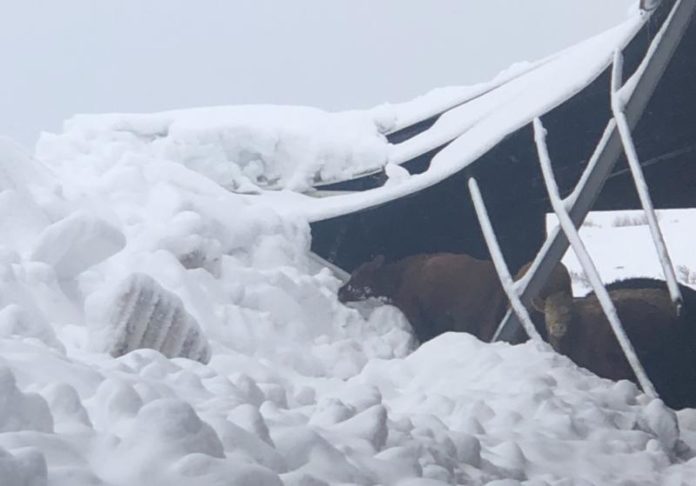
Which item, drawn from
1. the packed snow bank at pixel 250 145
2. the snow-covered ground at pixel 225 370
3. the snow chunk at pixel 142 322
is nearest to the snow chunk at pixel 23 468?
the snow-covered ground at pixel 225 370

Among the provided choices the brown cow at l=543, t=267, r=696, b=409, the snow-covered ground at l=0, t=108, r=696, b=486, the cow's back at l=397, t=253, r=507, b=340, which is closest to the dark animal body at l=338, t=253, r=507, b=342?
the cow's back at l=397, t=253, r=507, b=340

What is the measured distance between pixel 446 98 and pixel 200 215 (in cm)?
264

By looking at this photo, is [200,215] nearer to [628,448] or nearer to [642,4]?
[642,4]

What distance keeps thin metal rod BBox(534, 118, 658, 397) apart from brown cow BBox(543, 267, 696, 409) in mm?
166

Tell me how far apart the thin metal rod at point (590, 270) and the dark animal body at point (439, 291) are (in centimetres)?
70

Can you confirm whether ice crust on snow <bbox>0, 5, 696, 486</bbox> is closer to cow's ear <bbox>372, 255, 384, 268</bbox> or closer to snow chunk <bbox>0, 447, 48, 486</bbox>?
snow chunk <bbox>0, 447, 48, 486</bbox>

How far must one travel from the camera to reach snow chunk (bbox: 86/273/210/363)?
12.4ft

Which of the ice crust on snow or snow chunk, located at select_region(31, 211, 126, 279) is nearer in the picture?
the ice crust on snow

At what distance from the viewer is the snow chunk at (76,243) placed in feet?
14.8

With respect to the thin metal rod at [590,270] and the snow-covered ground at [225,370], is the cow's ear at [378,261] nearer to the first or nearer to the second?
the snow-covered ground at [225,370]

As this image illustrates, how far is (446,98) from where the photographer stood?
718cm

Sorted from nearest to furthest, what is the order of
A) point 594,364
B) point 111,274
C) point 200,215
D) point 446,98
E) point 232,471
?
point 232,471 < point 594,364 < point 111,274 < point 200,215 < point 446,98

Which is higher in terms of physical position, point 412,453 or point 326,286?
point 412,453

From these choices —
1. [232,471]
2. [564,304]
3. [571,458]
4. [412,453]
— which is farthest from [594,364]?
[232,471]
